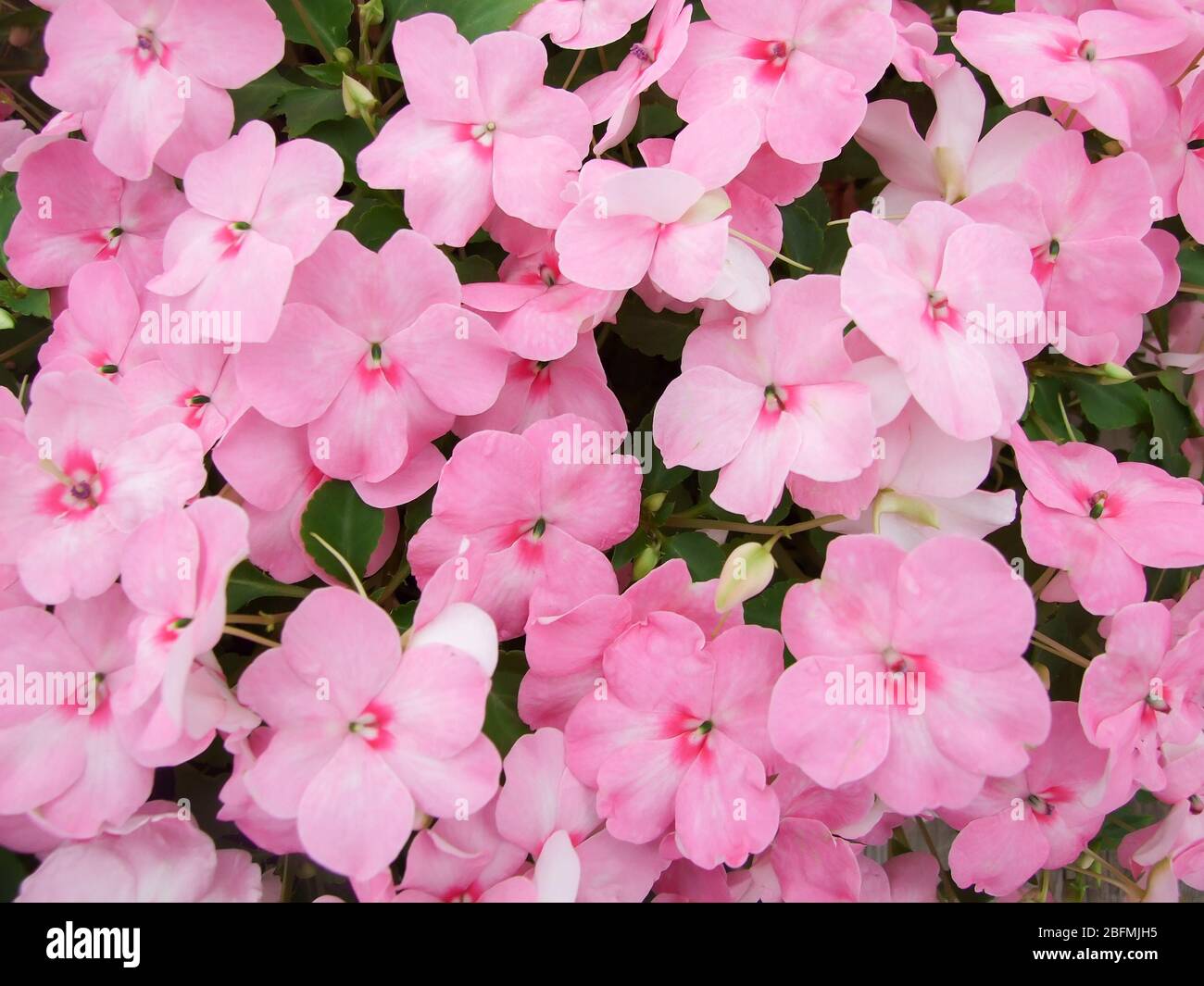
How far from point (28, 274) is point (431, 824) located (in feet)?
1.40

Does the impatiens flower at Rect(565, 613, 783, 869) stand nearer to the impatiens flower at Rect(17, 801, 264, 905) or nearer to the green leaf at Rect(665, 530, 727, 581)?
the green leaf at Rect(665, 530, 727, 581)

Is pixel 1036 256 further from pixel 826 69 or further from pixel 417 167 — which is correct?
pixel 417 167

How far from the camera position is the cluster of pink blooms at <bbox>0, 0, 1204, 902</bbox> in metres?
0.49

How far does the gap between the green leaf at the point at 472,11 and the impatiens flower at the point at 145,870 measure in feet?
1.62

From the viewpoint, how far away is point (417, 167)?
1.82ft

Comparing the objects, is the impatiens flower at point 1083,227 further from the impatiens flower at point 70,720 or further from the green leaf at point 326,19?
the impatiens flower at point 70,720

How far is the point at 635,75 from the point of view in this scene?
581 millimetres

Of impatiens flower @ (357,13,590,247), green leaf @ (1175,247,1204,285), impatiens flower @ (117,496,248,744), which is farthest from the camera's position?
green leaf @ (1175,247,1204,285)

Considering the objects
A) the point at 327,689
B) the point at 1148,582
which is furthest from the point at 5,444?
the point at 1148,582

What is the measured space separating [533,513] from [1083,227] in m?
0.36

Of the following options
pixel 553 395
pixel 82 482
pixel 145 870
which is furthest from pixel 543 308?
pixel 145 870

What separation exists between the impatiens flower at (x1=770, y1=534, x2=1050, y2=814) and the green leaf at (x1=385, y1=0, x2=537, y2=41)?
1.24 ft

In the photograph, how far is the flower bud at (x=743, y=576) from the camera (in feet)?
1.67

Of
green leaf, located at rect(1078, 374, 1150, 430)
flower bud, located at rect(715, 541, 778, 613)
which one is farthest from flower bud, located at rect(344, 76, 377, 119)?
green leaf, located at rect(1078, 374, 1150, 430)
